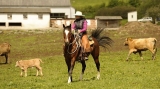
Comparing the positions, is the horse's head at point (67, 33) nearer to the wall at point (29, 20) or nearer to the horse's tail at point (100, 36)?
the horse's tail at point (100, 36)

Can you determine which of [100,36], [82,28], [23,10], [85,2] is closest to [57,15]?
[23,10]

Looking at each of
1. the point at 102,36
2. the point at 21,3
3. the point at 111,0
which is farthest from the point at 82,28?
the point at 111,0

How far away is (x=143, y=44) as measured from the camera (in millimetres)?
26141

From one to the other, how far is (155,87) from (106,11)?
335ft

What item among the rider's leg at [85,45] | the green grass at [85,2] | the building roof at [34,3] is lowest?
the rider's leg at [85,45]

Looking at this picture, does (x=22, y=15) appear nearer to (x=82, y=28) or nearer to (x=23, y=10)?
(x=23, y=10)

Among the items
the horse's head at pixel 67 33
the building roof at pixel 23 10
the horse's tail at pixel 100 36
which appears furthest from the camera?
the building roof at pixel 23 10

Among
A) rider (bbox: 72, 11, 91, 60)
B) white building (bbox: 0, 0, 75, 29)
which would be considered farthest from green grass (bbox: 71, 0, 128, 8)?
rider (bbox: 72, 11, 91, 60)

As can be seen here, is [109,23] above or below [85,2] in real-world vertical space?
below

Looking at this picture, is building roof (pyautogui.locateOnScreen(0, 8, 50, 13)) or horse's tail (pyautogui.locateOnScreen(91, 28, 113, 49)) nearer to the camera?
horse's tail (pyautogui.locateOnScreen(91, 28, 113, 49))

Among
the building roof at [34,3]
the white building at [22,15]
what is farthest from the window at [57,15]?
the building roof at [34,3]

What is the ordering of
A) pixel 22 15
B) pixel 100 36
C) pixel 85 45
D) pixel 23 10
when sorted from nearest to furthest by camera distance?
pixel 85 45 → pixel 100 36 → pixel 22 15 → pixel 23 10

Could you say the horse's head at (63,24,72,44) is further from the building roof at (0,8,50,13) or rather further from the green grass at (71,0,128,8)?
the green grass at (71,0,128,8)

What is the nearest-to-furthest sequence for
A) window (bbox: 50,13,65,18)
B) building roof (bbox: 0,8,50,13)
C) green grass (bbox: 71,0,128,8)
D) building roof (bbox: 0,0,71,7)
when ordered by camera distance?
building roof (bbox: 0,8,50,13), building roof (bbox: 0,0,71,7), window (bbox: 50,13,65,18), green grass (bbox: 71,0,128,8)
